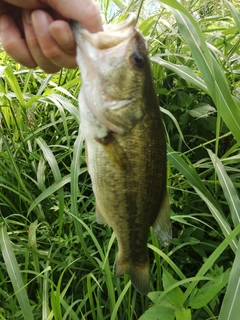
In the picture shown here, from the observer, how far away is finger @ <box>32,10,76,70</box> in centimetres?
116

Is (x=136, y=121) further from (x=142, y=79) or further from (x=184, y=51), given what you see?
(x=184, y=51)

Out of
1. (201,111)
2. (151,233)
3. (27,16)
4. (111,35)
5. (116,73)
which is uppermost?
(27,16)

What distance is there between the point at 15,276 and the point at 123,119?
809 mm

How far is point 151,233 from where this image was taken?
1556 millimetres

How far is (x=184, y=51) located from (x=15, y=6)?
1202 millimetres

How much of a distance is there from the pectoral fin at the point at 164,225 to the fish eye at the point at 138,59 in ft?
1.21

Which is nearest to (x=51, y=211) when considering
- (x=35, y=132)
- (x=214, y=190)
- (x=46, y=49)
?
(x=35, y=132)

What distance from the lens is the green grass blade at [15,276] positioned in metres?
1.42

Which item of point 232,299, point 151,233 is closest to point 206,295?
point 232,299

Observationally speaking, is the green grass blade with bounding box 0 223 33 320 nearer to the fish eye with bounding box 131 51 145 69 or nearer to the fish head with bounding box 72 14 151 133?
the fish head with bounding box 72 14 151 133

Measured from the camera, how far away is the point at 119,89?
1.07 meters

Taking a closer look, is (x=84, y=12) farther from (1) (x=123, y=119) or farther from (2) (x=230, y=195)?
(2) (x=230, y=195)

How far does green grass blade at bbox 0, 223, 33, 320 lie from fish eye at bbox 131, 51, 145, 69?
91 centimetres

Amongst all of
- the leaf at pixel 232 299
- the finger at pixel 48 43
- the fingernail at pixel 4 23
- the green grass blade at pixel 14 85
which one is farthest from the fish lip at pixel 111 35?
the green grass blade at pixel 14 85
